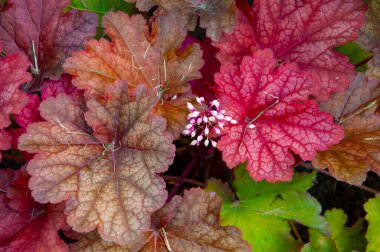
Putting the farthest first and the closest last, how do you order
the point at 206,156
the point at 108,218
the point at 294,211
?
the point at 206,156 < the point at 294,211 < the point at 108,218

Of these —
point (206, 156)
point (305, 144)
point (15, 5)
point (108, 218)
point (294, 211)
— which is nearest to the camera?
point (108, 218)

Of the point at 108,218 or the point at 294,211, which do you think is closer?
the point at 108,218

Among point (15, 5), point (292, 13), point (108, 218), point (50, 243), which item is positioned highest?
point (292, 13)

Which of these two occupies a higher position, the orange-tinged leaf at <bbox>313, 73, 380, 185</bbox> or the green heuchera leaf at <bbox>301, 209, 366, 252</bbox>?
the orange-tinged leaf at <bbox>313, 73, 380, 185</bbox>

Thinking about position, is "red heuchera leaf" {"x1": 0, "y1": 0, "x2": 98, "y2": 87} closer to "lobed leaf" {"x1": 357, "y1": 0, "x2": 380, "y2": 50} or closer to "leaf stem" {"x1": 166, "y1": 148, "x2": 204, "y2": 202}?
"leaf stem" {"x1": 166, "y1": 148, "x2": 204, "y2": 202}

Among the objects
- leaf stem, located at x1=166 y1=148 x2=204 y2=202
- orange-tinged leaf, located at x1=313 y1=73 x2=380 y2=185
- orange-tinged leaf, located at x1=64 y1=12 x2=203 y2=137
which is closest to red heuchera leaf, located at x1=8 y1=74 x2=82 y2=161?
orange-tinged leaf, located at x1=64 y1=12 x2=203 y2=137

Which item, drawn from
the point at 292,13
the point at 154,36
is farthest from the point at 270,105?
the point at 154,36

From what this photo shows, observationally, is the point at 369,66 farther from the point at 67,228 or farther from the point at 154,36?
the point at 67,228

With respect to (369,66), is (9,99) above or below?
below
